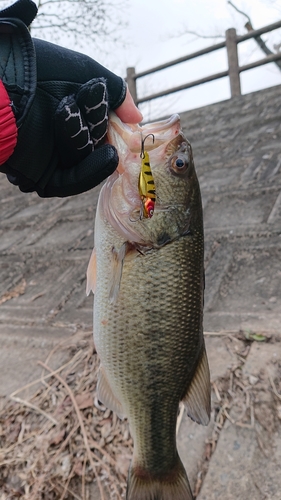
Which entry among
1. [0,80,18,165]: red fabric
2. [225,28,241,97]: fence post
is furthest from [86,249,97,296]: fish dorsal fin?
[225,28,241,97]: fence post

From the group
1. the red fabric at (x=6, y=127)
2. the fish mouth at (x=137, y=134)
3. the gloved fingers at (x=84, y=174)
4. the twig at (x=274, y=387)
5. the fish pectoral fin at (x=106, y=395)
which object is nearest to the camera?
the red fabric at (x=6, y=127)

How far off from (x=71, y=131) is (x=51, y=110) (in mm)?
127

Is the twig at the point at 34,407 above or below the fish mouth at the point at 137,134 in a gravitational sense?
below

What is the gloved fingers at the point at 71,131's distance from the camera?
1222 mm

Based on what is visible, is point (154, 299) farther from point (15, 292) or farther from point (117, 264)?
point (15, 292)

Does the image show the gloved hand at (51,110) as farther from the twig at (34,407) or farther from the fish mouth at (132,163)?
the twig at (34,407)

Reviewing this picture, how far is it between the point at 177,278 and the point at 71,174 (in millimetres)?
496

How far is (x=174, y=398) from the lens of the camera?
4.85 feet

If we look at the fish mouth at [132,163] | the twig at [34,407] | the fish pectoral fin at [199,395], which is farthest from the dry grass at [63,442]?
the fish mouth at [132,163]

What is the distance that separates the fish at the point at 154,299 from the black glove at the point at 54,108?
14 centimetres

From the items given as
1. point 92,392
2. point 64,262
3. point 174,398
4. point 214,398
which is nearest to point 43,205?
point 64,262

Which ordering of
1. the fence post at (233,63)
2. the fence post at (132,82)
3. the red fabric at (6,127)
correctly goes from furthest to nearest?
1. the fence post at (132,82)
2. the fence post at (233,63)
3. the red fabric at (6,127)

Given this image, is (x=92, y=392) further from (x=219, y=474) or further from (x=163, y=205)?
(x=163, y=205)

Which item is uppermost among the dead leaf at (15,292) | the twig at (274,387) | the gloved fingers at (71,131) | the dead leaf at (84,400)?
the gloved fingers at (71,131)
